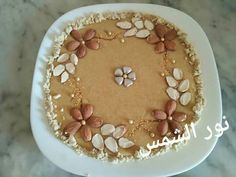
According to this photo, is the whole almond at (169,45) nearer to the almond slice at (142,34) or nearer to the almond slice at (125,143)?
the almond slice at (142,34)

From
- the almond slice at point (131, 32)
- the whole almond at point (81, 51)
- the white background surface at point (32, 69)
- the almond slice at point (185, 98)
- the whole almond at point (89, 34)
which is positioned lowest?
the white background surface at point (32, 69)

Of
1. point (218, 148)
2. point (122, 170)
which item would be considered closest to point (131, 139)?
point (122, 170)

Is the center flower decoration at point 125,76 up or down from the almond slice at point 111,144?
up

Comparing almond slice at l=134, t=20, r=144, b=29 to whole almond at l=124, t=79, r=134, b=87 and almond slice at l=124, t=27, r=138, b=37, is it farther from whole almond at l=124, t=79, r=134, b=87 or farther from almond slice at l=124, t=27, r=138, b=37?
whole almond at l=124, t=79, r=134, b=87

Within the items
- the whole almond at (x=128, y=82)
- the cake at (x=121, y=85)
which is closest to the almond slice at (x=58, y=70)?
the cake at (x=121, y=85)

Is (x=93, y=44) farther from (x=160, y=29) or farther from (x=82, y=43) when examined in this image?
(x=160, y=29)

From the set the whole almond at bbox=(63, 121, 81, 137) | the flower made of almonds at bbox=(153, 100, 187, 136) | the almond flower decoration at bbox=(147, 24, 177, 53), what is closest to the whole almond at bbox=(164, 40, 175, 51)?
the almond flower decoration at bbox=(147, 24, 177, 53)
